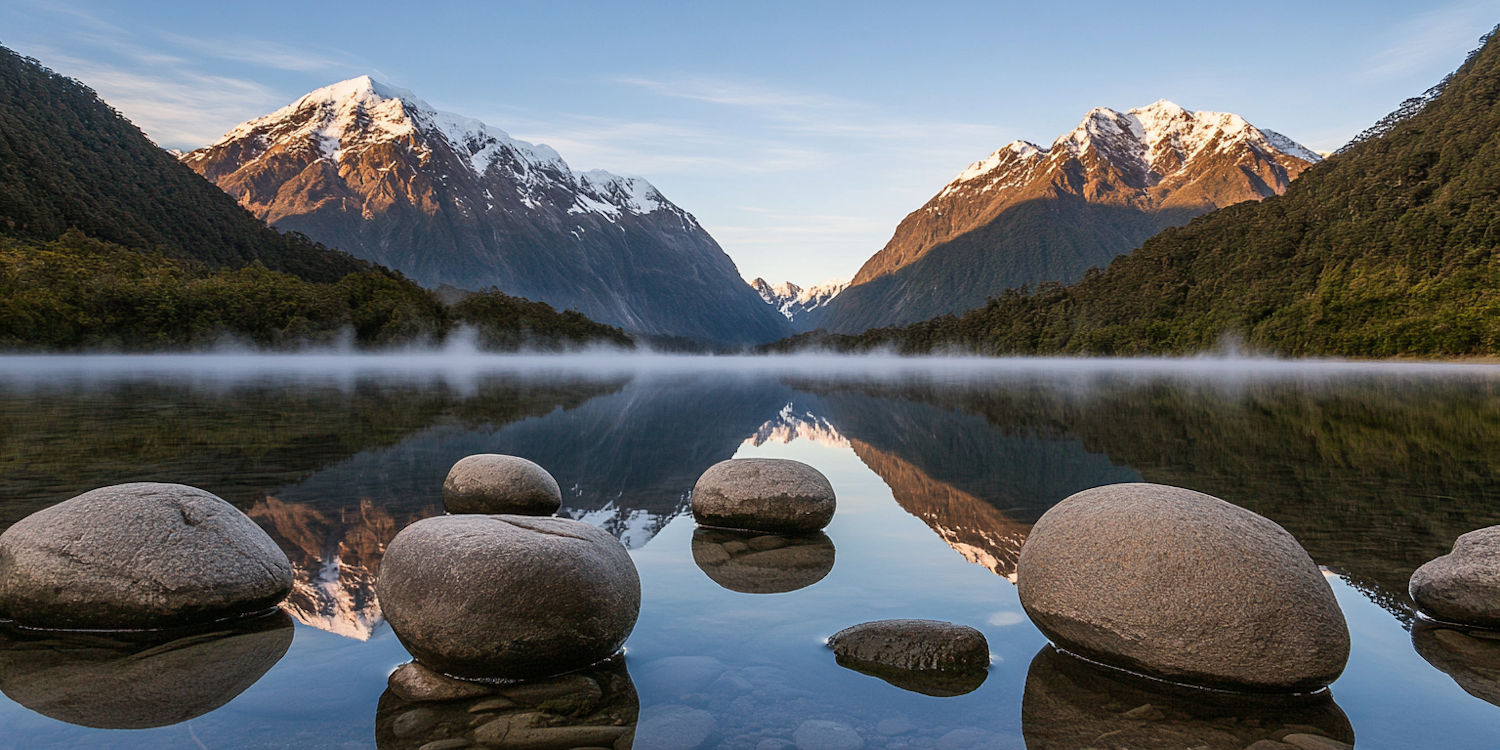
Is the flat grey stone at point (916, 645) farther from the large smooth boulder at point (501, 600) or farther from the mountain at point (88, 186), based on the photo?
the mountain at point (88, 186)

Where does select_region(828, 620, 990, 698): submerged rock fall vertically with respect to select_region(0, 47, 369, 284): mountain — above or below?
below

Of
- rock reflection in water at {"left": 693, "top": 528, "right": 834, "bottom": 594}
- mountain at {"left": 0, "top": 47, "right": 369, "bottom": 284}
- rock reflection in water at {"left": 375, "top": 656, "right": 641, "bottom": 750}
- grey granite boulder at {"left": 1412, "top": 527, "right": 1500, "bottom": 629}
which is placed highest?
mountain at {"left": 0, "top": 47, "right": 369, "bottom": 284}

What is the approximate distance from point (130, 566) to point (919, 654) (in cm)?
852

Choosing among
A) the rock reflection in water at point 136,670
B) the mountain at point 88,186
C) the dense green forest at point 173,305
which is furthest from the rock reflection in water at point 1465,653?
the mountain at point 88,186

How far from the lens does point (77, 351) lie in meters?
111

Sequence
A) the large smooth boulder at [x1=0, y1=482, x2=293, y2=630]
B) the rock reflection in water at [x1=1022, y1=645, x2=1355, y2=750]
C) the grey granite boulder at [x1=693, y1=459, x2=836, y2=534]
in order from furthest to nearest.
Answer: the grey granite boulder at [x1=693, y1=459, x2=836, y2=534], the large smooth boulder at [x1=0, y1=482, x2=293, y2=630], the rock reflection in water at [x1=1022, y1=645, x2=1355, y2=750]

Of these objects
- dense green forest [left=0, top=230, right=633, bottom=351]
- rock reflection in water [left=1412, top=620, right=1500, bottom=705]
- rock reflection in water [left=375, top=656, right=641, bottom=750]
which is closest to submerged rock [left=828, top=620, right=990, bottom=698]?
rock reflection in water [left=375, top=656, right=641, bottom=750]

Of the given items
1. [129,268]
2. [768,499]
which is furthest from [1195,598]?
[129,268]

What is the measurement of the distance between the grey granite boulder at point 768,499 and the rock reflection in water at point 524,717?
678 centimetres

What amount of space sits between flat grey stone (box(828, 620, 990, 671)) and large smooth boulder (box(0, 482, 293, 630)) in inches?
272

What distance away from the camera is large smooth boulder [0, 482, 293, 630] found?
853cm

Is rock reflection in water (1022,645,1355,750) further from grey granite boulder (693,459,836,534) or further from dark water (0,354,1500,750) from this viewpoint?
grey granite boulder (693,459,836,534)

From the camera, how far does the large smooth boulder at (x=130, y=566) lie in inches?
336

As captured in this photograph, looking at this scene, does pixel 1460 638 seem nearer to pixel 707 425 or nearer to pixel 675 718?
pixel 675 718
